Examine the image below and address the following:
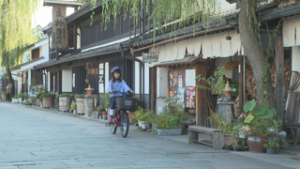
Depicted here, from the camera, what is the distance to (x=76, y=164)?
21.2 ft

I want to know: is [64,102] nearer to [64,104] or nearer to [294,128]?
[64,104]

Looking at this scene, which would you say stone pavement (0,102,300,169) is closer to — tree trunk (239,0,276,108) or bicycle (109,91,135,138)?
bicycle (109,91,135,138)

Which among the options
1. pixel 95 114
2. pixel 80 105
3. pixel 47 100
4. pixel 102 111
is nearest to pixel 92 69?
pixel 80 105

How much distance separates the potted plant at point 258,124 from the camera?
7.91 metres

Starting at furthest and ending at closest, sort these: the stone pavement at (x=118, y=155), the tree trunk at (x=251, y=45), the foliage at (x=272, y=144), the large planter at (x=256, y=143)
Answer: the tree trunk at (x=251, y=45), the large planter at (x=256, y=143), the foliage at (x=272, y=144), the stone pavement at (x=118, y=155)

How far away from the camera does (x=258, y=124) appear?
8.09 meters

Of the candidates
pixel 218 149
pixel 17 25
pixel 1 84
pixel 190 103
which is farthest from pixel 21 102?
pixel 218 149

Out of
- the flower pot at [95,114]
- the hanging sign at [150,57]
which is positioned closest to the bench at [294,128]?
the hanging sign at [150,57]

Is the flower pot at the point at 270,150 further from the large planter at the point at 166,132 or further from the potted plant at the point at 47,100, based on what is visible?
the potted plant at the point at 47,100

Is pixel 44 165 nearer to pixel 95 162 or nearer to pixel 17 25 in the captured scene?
pixel 95 162

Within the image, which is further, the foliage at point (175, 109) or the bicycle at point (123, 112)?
the foliage at point (175, 109)

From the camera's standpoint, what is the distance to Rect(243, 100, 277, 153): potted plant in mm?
7906

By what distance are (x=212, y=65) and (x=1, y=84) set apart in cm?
4233

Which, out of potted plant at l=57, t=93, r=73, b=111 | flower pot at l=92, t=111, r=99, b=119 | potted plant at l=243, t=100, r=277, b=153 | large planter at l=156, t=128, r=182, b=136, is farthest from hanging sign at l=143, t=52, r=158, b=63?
potted plant at l=57, t=93, r=73, b=111
